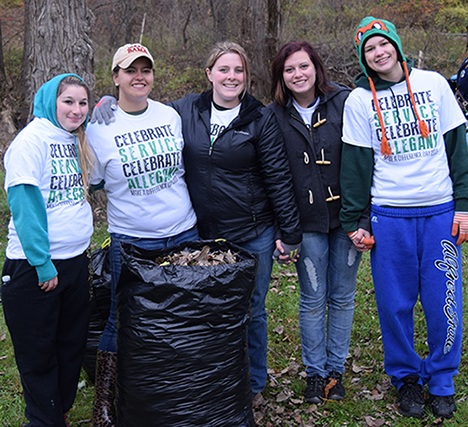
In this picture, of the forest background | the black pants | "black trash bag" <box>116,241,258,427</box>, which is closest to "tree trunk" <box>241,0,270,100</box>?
the forest background

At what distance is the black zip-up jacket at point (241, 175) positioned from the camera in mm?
2709

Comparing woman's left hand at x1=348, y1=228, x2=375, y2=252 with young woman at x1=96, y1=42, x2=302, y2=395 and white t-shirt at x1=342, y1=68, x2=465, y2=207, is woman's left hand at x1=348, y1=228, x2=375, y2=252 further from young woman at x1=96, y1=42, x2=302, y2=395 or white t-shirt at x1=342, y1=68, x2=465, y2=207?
young woman at x1=96, y1=42, x2=302, y2=395

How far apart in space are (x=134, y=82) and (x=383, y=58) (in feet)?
4.50

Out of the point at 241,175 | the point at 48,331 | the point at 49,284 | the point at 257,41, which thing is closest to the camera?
the point at 49,284

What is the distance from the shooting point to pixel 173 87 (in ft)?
38.9

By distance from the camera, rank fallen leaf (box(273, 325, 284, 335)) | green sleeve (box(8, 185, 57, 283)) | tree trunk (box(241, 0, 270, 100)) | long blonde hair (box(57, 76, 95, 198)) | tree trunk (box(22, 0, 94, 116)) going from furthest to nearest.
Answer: tree trunk (box(241, 0, 270, 100)) → tree trunk (box(22, 0, 94, 116)) → fallen leaf (box(273, 325, 284, 335)) → long blonde hair (box(57, 76, 95, 198)) → green sleeve (box(8, 185, 57, 283))

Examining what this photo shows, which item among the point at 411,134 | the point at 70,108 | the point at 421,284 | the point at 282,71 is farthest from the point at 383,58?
the point at 70,108

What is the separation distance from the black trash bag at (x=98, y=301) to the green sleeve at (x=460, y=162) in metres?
2.14

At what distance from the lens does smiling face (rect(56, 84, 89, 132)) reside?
2477 mm

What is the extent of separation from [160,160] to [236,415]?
140 centimetres

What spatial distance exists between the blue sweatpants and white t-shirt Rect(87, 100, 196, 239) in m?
1.18

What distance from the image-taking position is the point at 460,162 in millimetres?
2693

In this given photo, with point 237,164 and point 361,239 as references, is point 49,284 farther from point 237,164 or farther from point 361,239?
point 361,239

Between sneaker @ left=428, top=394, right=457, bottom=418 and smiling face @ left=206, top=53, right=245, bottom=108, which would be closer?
smiling face @ left=206, top=53, right=245, bottom=108
